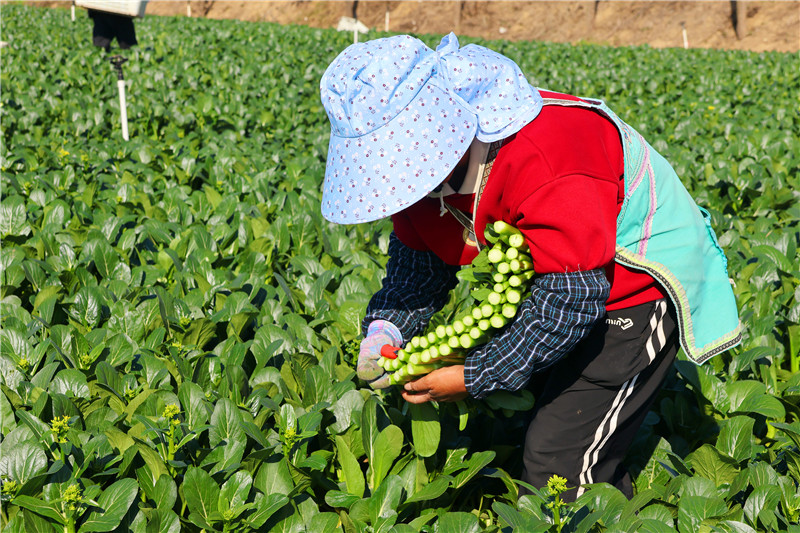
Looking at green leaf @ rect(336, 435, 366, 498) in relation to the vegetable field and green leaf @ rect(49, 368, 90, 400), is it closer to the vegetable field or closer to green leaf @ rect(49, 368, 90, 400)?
the vegetable field

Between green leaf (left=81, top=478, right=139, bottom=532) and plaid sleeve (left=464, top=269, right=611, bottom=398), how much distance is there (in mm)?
930

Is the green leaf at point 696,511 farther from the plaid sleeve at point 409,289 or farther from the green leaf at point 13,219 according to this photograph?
the green leaf at point 13,219

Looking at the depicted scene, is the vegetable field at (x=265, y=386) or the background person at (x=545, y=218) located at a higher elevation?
the background person at (x=545, y=218)

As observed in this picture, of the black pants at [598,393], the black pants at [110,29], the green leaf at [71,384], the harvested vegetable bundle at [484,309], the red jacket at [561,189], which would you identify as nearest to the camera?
the red jacket at [561,189]

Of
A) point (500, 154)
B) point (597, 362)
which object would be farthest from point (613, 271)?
point (500, 154)

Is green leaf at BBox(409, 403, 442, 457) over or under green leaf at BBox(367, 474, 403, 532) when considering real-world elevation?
over

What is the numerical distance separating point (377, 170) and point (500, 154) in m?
0.31

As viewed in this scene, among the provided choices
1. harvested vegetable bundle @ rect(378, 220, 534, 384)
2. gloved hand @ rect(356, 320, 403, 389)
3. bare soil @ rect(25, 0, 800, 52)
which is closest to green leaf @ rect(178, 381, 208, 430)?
gloved hand @ rect(356, 320, 403, 389)

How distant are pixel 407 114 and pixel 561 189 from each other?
1.33ft

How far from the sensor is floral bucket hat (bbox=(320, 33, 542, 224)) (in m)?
1.69

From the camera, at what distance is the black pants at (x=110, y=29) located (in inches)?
432

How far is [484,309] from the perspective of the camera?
1861 mm

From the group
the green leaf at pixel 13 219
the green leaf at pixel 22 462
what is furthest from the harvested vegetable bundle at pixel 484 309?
the green leaf at pixel 13 219

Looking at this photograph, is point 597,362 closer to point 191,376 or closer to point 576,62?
point 191,376
